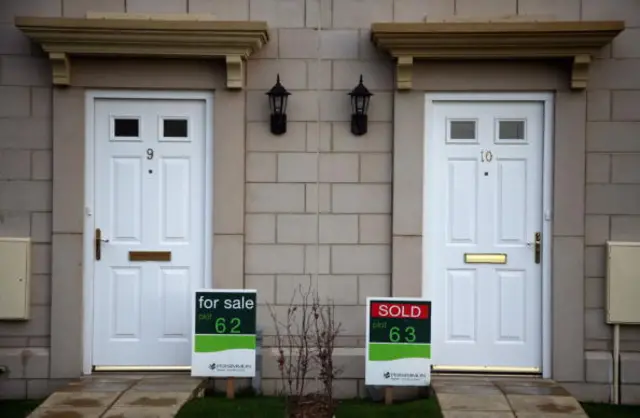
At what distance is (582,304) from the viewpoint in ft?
23.5

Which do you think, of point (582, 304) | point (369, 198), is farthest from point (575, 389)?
point (369, 198)

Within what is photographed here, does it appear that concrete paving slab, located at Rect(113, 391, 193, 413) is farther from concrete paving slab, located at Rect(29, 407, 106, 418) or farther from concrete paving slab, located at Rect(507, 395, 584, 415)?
concrete paving slab, located at Rect(507, 395, 584, 415)

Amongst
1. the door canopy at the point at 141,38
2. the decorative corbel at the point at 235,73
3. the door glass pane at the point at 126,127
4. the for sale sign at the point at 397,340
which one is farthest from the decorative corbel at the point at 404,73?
the door glass pane at the point at 126,127

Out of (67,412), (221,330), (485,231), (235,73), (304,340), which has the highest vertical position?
(235,73)

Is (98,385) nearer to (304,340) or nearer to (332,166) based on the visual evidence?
(304,340)

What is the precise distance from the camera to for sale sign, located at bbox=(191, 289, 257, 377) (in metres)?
6.87

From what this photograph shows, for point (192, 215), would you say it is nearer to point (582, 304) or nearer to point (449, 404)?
point (449, 404)

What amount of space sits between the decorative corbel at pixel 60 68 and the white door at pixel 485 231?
9.78 ft

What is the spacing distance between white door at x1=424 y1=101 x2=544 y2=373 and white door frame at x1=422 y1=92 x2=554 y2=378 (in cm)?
4

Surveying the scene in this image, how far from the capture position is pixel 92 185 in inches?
287

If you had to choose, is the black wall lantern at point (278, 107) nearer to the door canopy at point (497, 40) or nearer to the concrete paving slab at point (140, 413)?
the door canopy at point (497, 40)

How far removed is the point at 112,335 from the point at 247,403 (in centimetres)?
140

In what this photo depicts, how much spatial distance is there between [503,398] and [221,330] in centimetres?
225

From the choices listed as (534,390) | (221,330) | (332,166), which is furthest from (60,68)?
(534,390)
